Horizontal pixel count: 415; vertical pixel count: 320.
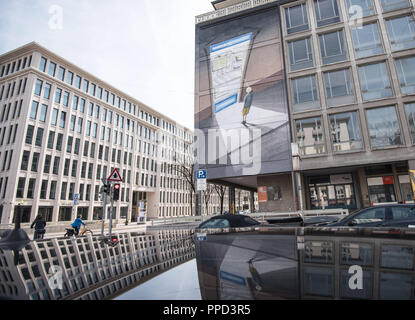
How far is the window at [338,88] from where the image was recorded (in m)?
17.9

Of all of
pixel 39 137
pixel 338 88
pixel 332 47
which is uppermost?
pixel 332 47

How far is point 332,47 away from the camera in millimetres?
18969

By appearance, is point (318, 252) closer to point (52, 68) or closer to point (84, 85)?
point (52, 68)

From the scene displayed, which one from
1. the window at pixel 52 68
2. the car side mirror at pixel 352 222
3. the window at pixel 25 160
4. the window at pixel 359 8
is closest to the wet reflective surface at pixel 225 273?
the car side mirror at pixel 352 222

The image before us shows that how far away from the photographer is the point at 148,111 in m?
59.7

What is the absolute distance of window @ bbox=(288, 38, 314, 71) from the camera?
63.9 ft

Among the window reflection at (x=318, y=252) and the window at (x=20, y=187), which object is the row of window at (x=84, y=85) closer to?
the window at (x=20, y=187)

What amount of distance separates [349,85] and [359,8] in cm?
688

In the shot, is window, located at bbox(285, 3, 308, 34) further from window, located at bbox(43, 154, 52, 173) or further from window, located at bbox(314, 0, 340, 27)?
window, located at bbox(43, 154, 52, 173)

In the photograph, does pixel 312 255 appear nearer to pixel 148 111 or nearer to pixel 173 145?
pixel 148 111

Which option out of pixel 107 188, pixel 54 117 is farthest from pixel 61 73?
pixel 107 188

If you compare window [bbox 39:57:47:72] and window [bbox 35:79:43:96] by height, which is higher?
window [bbox 39:57:47:72]

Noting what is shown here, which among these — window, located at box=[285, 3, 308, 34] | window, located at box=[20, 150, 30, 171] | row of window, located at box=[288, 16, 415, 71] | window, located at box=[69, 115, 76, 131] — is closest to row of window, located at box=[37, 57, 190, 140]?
window, located at box=[69, 115, 76, 131]

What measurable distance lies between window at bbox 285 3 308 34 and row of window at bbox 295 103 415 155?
8744 mm
